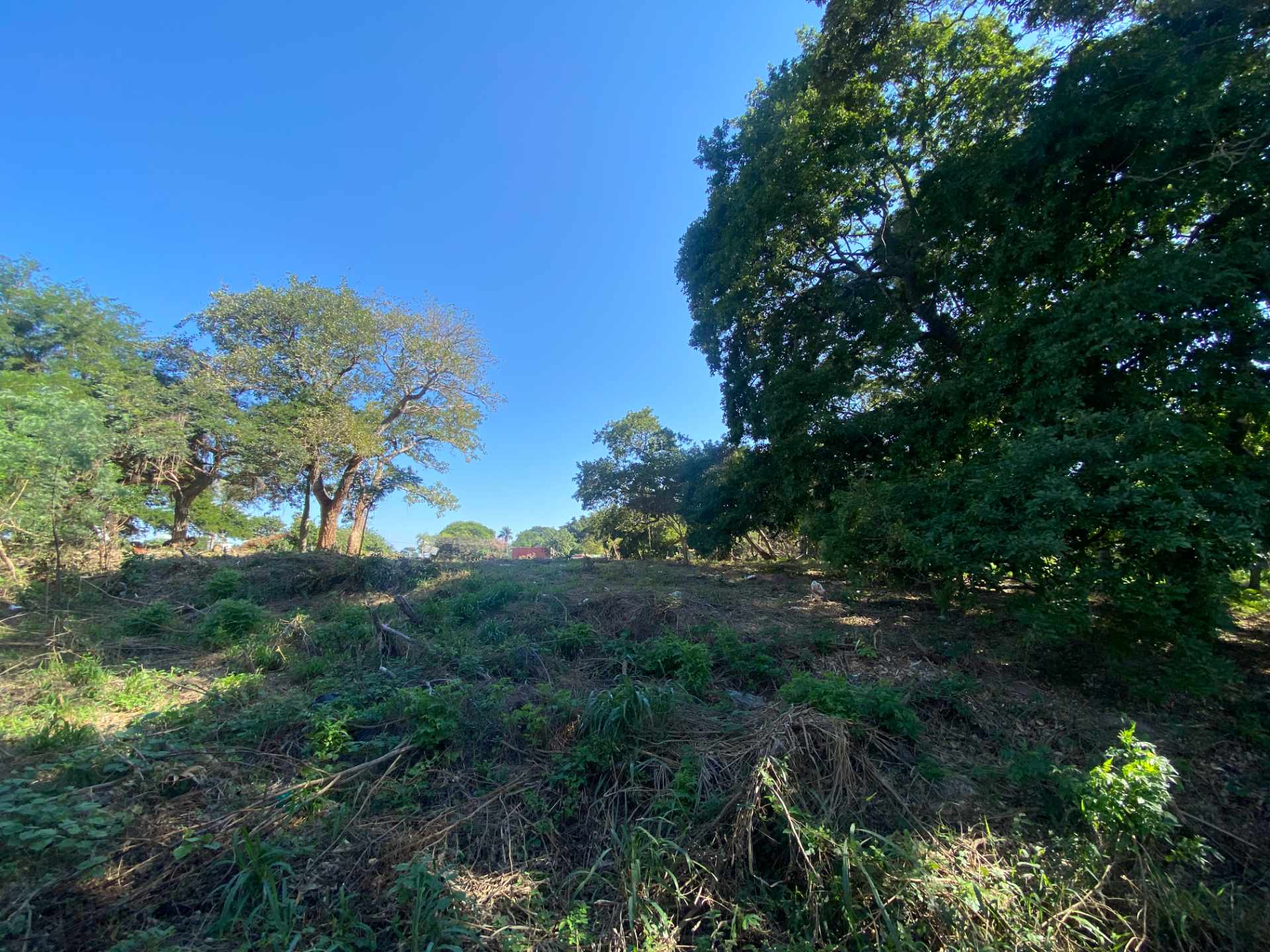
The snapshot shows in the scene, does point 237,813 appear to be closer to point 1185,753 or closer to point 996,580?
point 996,580

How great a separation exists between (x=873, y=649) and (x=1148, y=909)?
2854 millimetres

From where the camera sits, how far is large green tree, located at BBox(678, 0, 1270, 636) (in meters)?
4.28

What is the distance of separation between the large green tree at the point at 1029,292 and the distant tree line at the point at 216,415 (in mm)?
11003

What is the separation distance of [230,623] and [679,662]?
5.82m

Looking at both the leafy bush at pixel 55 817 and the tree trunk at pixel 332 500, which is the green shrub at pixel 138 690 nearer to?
the leafy bush at pixel 55 817

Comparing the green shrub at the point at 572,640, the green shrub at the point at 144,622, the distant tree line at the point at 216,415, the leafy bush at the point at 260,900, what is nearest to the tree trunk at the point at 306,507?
the distant tree line at the point at 216,415

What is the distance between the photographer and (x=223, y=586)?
7.66 meters

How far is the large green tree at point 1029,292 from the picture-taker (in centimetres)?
428

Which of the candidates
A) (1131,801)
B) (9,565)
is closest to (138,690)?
(9,565)

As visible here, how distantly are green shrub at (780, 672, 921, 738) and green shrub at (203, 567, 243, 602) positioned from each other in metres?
8.68

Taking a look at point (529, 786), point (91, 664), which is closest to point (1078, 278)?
point (529, 786)

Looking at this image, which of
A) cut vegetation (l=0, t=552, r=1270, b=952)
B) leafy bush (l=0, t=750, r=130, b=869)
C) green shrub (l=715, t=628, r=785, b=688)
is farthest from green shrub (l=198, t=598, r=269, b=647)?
green shrub (l=715, t=628, r=785, b=688)

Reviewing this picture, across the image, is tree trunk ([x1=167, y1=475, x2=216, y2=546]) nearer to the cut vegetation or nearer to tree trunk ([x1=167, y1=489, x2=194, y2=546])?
tree trunk ([x1=167, y1=489, x2=194, y2=546])

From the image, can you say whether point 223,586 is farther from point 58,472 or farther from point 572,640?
point 572,640
